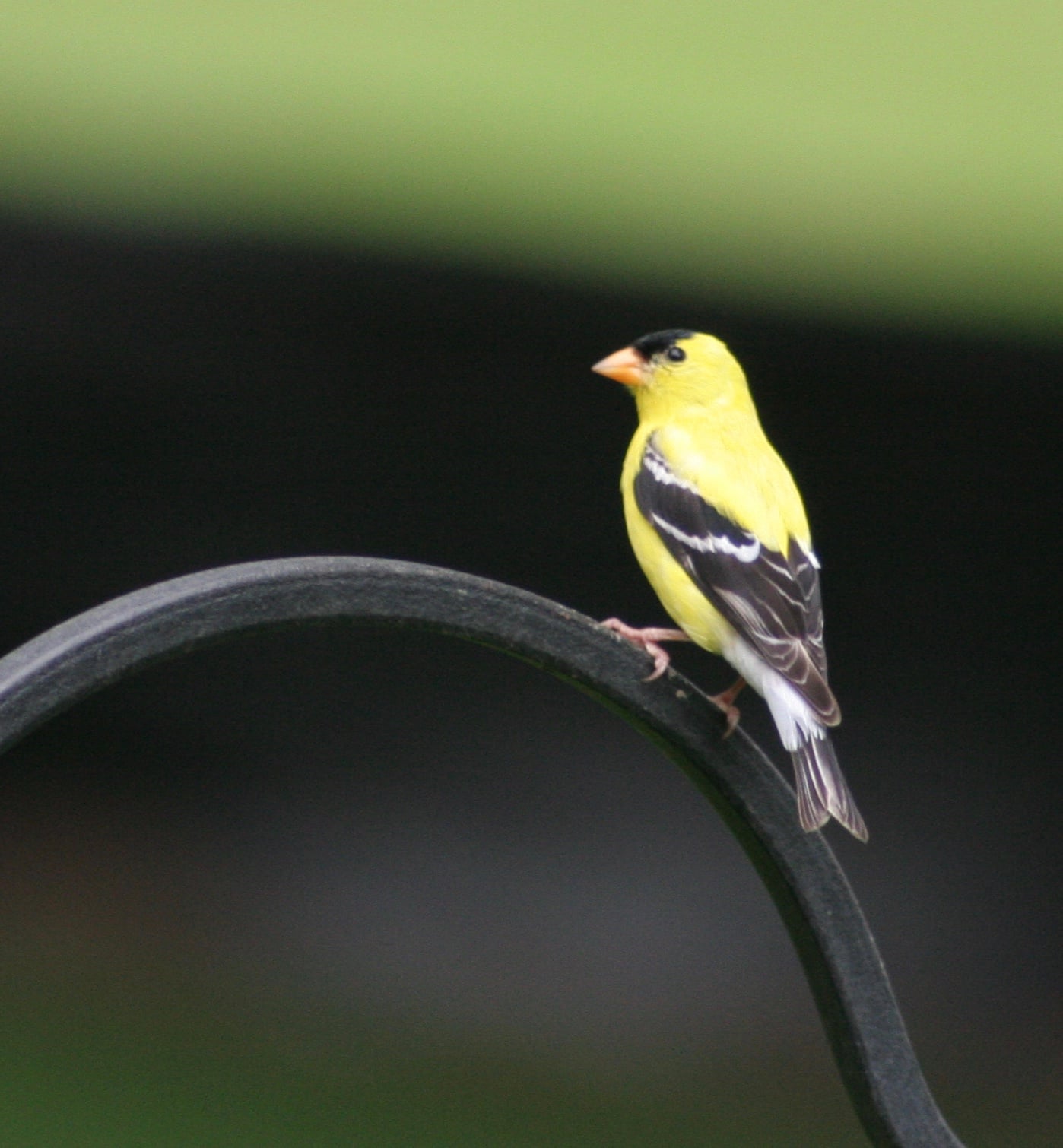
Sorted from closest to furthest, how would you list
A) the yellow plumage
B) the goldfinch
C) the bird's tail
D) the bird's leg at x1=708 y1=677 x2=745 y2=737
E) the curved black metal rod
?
the curved black metal rod, the bird's leg at x1=708 y1=677 x2=745 y2=737, the bird's tail, the goldfinch, the yellow plumage

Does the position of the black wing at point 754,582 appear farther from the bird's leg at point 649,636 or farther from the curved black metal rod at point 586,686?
the curved black metal rod at point 586,686

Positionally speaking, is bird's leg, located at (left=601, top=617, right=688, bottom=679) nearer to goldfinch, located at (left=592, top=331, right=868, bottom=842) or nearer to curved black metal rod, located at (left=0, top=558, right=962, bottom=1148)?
goldfinch, located at (left=592, top=331, right=868, bottom=842)

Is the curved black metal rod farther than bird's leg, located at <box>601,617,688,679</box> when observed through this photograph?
No

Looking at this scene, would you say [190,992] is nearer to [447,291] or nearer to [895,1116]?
[447,291]

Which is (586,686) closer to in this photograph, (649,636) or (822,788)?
(822,788)

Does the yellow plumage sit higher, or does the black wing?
the yellow plumage

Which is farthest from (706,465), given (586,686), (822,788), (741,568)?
(586,686)

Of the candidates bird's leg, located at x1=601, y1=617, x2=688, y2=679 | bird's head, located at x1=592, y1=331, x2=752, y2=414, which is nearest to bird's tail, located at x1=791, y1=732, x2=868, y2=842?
bird's leg, located at x1=601, y1=617, x2=688, y2=679
